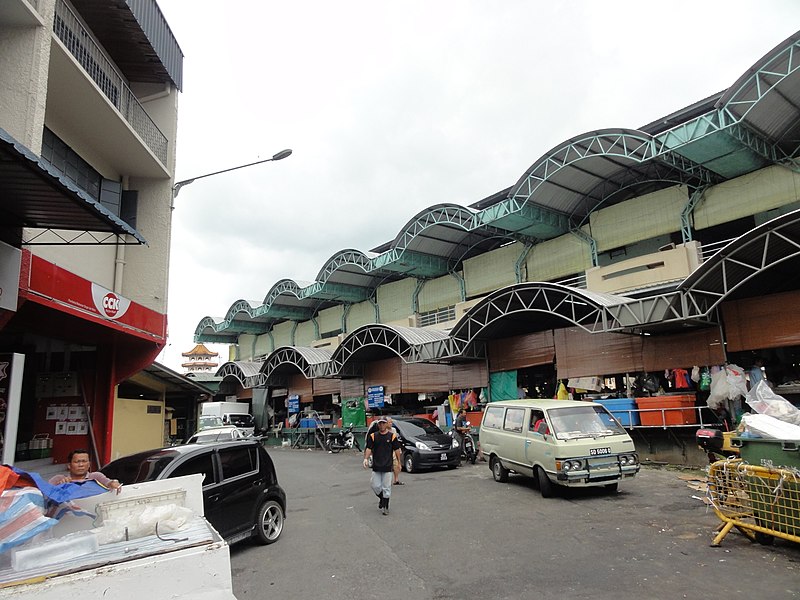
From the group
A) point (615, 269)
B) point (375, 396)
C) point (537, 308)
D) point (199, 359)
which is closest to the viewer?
point (537, 308)

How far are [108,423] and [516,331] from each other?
13.6 meters

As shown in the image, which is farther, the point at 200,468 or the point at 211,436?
the point at 211,436

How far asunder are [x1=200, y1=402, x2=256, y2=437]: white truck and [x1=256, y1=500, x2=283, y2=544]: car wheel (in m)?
24.6

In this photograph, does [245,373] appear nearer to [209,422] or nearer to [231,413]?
[231,413]

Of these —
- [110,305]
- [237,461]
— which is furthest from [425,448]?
[110,305]

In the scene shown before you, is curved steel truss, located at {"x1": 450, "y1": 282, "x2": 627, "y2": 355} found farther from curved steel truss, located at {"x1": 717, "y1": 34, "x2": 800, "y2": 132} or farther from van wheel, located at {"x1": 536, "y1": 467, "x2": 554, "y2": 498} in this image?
curved steel truss, located at {"x1": 717, "y1": 34, "x2": 800, "y2": 132}

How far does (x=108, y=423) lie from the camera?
13.0 metres

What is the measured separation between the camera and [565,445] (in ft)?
32.1

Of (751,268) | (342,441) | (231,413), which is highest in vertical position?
(751,268)

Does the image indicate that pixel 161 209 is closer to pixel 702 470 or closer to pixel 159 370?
pixel 159 370

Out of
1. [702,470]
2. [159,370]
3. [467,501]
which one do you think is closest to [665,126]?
[702,470]

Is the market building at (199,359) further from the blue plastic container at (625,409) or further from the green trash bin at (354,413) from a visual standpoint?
the blue plastic container at (625,409)

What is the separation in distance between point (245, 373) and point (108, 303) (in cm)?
2755

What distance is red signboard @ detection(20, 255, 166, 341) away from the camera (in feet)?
27.0
